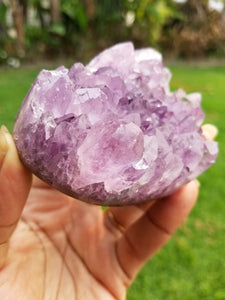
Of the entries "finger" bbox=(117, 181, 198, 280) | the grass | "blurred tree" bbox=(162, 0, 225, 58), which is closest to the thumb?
"finger" bbox=(117, 181, 198, 280)

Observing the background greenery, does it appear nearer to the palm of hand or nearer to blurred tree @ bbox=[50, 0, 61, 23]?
blurred tree @ bbox=[50, 0, 61, 23]

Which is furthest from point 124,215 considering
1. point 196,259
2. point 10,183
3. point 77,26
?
point 77,26

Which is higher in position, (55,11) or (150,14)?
(150,14)

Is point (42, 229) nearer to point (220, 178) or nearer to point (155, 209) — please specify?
point (155, 209)

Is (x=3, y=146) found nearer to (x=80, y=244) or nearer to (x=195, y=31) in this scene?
(x=80, y=244)

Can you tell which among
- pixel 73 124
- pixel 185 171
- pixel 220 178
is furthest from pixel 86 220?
pixel 220 178

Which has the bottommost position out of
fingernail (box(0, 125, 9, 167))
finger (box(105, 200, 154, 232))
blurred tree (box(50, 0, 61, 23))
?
finger (box(105, 200, 154, 232))
